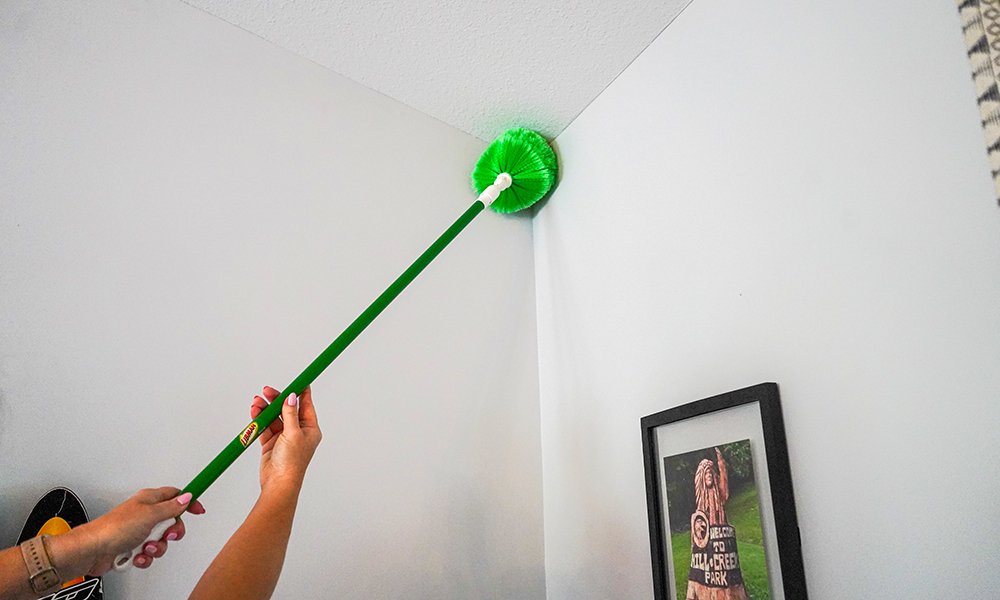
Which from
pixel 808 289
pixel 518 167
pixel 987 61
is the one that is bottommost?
pixel 808 289

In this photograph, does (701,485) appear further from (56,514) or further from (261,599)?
(56,514)

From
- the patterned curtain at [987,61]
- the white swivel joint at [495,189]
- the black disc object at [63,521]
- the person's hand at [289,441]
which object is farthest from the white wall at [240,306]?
the patterned curtain at [987,61]

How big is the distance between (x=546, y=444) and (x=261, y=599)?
0.95 meters

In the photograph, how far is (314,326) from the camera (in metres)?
1.35

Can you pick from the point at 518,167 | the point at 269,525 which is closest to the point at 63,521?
the point at 269,525

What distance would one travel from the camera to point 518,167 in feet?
5.40

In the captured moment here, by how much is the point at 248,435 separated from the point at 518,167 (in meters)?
0.98

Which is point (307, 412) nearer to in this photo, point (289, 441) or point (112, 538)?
point (289, 441)

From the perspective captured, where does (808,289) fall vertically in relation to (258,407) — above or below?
above

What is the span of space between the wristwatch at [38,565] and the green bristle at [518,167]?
47.4 inches

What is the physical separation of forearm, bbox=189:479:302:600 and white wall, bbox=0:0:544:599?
0.46 m

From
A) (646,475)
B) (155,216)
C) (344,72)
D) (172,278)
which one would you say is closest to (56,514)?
(172,278)

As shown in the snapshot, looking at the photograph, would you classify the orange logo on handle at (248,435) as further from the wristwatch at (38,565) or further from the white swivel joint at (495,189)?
the white swivel joint at (495,189)

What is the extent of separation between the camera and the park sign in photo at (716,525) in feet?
3.29
